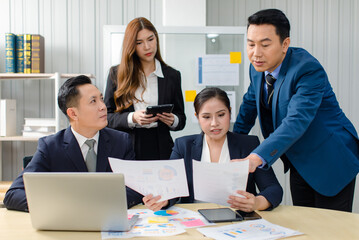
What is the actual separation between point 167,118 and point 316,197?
3.04ft

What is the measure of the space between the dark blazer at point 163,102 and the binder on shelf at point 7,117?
1390 mm

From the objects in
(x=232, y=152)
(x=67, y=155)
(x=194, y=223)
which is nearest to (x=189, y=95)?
(x=232, y=152)

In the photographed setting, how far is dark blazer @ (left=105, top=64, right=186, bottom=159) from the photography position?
213 centimetres

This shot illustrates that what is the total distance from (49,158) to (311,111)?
1239mm

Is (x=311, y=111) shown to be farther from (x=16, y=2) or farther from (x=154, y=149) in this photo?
(x=16, y=2)

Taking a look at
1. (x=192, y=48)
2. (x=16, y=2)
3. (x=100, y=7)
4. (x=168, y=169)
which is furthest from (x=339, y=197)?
(x=16, y=2)

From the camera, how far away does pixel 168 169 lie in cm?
124

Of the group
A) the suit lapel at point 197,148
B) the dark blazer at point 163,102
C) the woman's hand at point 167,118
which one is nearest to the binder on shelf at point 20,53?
the dark blazer at point 163,102

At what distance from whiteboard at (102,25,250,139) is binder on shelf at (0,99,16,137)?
0.92 meters

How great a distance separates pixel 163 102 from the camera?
2.25 m

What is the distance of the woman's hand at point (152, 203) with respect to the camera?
Result: 4.36 feet

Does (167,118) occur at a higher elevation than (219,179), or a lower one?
higher

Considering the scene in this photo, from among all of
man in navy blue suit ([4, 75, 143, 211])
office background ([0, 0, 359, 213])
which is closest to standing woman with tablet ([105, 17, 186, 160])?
man in navy blue suit ([4, 75, 143, 211])

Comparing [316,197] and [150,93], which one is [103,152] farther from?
[316,197]
